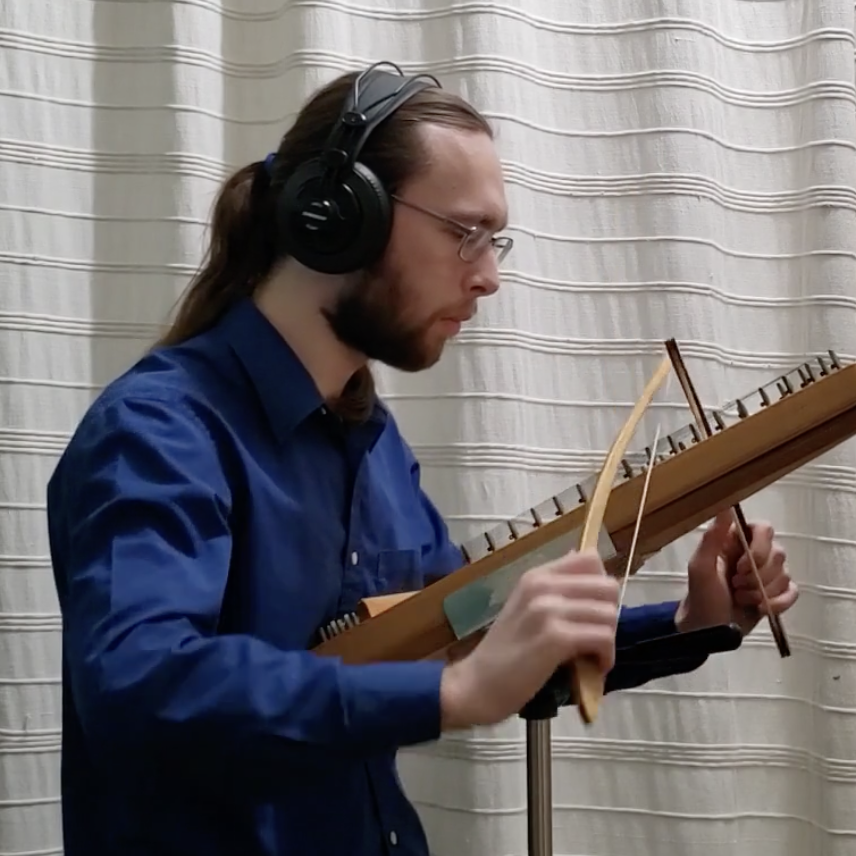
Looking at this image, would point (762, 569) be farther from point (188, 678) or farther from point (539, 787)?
point (188, 678)

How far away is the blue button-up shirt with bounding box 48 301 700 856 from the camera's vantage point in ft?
1.94

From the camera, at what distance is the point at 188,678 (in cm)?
59

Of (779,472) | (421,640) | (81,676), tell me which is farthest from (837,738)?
(81,676)

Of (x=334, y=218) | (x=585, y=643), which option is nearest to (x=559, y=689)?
(x=585, y=643)

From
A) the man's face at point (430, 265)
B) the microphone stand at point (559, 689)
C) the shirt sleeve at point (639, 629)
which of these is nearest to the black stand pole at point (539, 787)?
the microphone stand at point (559, 689)

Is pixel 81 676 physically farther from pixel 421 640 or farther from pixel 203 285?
pixel 203 285

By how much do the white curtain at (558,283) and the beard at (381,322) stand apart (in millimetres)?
280

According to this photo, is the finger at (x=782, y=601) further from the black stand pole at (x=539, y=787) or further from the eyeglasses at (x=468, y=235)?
the eyeglasses at (x=468, y=235)

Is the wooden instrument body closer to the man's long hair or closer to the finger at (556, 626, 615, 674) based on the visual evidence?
the finger at (556, 626, 615, 674)

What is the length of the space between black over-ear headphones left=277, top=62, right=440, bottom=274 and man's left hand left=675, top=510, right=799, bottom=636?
36cm

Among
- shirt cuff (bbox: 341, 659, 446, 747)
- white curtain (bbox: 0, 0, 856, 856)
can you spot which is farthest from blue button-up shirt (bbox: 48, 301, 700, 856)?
white curtain (bbox: 0, 0, 856, 856)

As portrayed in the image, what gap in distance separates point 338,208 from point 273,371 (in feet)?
0.46

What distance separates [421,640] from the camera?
73cm

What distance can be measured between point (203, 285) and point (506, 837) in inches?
26.0
